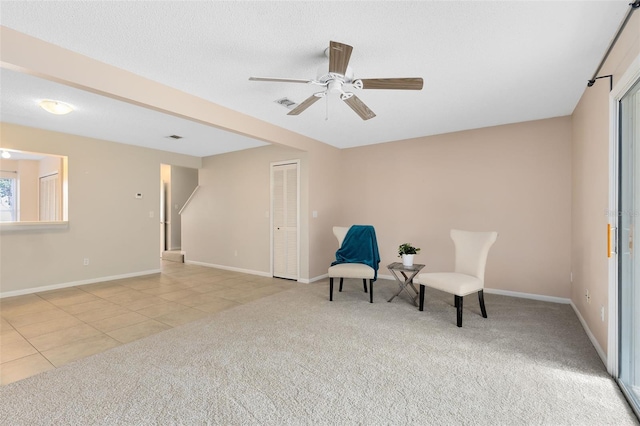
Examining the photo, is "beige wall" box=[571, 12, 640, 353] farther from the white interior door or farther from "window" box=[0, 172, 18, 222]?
"window" box=[0, 172, 18, 222]

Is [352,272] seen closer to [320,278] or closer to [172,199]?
[320,278]

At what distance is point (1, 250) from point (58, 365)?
10.4 ft

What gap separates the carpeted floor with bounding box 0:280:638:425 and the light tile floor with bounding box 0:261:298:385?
0.31 m

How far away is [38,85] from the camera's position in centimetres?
295

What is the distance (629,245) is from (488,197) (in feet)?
7.70

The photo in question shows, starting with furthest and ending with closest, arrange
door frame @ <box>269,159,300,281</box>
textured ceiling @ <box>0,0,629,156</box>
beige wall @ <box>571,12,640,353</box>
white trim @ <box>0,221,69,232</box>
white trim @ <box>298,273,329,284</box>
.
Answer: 1. door frame @ <box>269,159,300,281</box>
2. white trim @ <box>298,273,329,284</box>
3. white trim @ <box>0,221,69,232</box>
4. beige wall @ <box>571,12,640,353</box>
5. textured ceiling @ <box>0,0,629,156</box>

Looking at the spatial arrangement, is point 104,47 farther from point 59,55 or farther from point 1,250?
point 1,250

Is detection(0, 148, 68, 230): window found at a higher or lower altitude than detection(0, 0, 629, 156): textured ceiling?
lower

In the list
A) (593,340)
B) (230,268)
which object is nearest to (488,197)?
(593,340)

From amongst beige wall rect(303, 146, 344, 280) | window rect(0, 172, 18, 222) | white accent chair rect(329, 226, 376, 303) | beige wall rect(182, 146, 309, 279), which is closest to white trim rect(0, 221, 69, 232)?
Result: window rect(0, 172, 18, 222)

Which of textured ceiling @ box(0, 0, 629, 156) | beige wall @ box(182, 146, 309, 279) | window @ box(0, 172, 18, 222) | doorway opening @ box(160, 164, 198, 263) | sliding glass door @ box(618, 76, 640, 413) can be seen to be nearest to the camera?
textured ceiling @ box(0, 0, 629, 156)

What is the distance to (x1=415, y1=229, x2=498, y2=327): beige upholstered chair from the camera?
3.04m

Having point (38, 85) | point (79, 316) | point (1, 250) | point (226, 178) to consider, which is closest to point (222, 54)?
point (38, 85)

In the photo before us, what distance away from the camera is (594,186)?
2.64 metres
